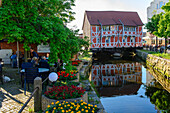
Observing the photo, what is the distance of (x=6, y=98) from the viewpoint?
690 cm

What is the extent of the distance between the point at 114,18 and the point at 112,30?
3.71 metres

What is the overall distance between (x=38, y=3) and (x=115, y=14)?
36.0 meters

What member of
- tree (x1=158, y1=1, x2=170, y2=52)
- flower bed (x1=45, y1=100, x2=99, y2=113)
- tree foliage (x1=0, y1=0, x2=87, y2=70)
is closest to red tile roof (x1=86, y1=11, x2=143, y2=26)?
tree (x1=158, y1=1, x2=170, y2=52)

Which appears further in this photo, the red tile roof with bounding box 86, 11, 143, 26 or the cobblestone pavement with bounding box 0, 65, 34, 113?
the red tile roof with bounding box 86, 11, 143, 26

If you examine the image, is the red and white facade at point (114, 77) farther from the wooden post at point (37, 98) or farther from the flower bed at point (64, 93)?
the wooden post at point (37, 98)

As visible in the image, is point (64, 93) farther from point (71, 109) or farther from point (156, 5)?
point (156, 5)

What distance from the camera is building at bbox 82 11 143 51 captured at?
38344mm

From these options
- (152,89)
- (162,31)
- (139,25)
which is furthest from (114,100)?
(139,25)

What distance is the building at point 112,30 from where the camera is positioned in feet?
126

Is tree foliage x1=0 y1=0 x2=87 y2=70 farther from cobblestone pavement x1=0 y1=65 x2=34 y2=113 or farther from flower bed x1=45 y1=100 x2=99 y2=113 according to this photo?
flower bed x1=45 y1=100 x2=99 y2=113

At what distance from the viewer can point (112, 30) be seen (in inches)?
1539

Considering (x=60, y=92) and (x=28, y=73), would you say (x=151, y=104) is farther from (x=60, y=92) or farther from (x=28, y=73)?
(x=28, y=73)

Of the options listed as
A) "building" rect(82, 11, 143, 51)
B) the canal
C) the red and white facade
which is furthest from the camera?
"building" rect(82, 11, 143, 51)

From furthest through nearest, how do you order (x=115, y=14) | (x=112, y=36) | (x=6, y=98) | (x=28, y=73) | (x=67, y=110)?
(x=115, y=14)
(x=112, y=36)
(x=28, y=73)
(x=6, y=98)
(x=67, y=110)
